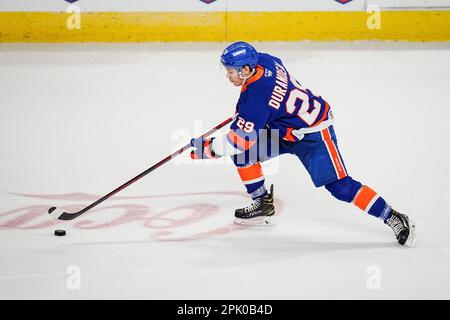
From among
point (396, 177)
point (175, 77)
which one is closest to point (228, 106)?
point (175, 77)

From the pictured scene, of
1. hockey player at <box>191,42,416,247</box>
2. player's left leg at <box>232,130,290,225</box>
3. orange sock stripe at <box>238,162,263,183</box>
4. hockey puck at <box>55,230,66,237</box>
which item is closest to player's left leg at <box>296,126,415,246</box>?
hockey player at <box>191,42,416,247</box>

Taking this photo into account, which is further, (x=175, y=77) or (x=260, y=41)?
(x=260, y=41)

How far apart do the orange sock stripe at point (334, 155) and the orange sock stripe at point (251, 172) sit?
0.41 m

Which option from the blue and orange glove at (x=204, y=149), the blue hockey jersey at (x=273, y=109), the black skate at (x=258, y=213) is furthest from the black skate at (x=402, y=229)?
the blue and orange glove at (x=204, y=149)

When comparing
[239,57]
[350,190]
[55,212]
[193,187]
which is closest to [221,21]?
[193,187]

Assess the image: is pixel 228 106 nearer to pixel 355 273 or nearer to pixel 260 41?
pixel 260 41

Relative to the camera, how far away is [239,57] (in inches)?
145

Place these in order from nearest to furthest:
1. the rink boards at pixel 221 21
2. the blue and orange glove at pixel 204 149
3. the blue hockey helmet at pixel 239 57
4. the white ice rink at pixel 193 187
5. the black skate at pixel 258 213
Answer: the white ice rink at pixel 193 187 < the blue hockey helmet at pixel 239 57 < the blue and orange glove at pixel 204 149 < the black skate at pixel 258 213 < the rink boards at pixel 221 21

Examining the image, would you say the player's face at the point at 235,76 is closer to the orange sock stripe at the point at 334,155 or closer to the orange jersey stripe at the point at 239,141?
the orange jersey stripe at the point at 239,141

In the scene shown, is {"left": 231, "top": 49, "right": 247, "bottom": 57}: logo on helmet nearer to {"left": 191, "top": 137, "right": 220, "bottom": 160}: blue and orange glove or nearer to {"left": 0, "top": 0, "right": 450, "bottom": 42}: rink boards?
Answer: {"left": 191, "top": 137, "right": 220, "bottom": 160}: blue and orange glove

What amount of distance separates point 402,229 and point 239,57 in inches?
Answer: 42.6

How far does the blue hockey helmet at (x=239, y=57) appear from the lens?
369 centimetres

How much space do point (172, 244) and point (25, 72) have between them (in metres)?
4.55
